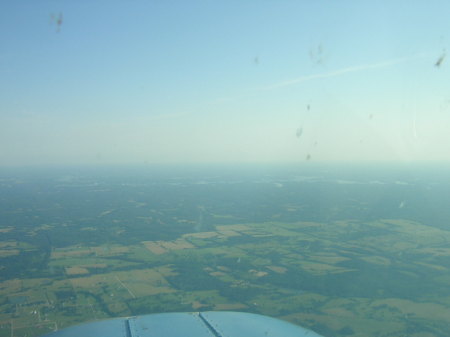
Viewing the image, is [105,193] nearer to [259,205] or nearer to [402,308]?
[259,205]

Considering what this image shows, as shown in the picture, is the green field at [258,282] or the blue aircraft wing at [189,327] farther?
the green field at [258,282]

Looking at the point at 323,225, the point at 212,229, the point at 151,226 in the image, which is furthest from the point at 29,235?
the point at 323,225

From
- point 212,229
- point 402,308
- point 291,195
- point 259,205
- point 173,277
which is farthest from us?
point 291,195

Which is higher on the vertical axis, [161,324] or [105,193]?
[161,324]

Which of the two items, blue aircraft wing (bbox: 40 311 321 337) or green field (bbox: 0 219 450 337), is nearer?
blue aircraft wing (bbox: 40 311 321 337)

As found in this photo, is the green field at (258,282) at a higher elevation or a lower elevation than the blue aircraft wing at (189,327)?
lower

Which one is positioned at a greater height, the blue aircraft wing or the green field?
the blue aircraft wing

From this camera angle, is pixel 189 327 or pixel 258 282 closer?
pixel 189 327

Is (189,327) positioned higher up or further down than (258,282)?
higher up
